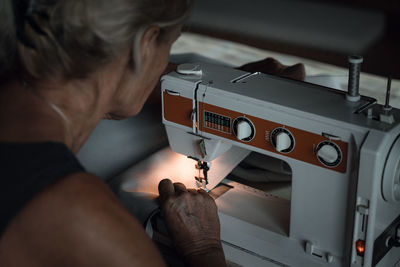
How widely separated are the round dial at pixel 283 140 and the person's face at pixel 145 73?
0.29 meters

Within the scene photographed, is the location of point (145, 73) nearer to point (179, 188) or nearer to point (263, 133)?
point (263, 133)

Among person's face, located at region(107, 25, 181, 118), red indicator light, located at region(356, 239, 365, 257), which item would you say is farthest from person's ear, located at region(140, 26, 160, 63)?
red indicator light, located at region(356, 239, 365, 257)

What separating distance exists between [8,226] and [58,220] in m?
0.09

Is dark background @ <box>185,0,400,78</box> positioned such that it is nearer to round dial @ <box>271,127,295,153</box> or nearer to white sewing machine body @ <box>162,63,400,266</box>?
white sewing machine body @ <box>162,63,400,266</box>

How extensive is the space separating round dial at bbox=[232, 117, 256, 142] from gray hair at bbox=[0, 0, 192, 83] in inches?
13.3

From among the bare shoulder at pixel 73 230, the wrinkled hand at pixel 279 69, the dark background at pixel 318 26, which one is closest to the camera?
the bare shoulder at pixel 73 230

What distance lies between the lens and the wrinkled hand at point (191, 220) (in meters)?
1.42

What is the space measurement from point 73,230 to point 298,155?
567 millimetres

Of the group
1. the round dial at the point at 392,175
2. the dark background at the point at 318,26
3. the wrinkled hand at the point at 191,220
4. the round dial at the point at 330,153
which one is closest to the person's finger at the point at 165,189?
the wrinkled hand at the point at 191,220

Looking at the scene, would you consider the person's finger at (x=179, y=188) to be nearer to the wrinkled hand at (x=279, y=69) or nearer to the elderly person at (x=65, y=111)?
the elderly person at (x=65, y=111)

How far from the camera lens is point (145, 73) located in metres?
1.19

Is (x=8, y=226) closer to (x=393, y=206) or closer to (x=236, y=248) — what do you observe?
(x=236, y=248)

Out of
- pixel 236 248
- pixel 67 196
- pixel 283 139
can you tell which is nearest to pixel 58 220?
pixel 67 196

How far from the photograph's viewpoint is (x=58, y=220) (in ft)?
3.16
